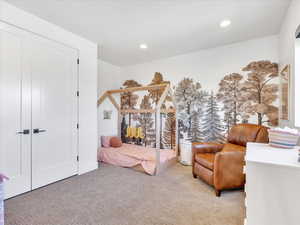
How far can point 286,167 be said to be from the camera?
3.00ft

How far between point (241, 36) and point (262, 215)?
322cm

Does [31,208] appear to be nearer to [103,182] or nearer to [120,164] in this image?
[103,182]

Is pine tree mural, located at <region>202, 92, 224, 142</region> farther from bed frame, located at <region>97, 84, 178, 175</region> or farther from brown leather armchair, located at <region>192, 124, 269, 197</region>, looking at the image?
bed frame, located at <region>97, 84, 178, 175</region>

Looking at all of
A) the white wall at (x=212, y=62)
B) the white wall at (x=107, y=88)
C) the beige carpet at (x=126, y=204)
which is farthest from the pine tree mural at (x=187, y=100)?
the white wall at (x=107, y=88)

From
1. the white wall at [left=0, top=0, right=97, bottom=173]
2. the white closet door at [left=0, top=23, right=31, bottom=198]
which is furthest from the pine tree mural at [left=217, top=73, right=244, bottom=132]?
the white closet door at [left=0, top=23, right=31, bottom=198]

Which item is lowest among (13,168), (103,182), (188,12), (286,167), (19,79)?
(103,182)

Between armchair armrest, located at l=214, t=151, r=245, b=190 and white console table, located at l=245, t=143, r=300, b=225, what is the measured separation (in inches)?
50.3

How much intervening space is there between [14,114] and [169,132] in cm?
324

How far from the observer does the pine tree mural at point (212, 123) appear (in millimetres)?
3559

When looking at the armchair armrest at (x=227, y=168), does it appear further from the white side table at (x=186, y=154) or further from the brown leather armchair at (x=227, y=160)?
the white side table at (x=186, y=154)

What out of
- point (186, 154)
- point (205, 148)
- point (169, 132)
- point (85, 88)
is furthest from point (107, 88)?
point (205, 148)

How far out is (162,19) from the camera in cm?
248

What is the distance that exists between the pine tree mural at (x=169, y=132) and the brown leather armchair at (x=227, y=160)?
4.18ft

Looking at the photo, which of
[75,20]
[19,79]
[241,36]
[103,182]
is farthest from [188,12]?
[103,182]
